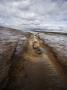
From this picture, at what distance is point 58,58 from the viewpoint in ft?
15.8

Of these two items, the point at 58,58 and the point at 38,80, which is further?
the point at 58,58

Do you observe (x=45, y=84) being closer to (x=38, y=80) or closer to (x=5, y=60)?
Answer: (x=38, y=80)

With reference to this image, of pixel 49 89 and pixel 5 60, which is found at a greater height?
pixel 5 60

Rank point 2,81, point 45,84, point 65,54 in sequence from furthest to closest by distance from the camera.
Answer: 1. point 65,54
2. point 45,84
3. point 2,81

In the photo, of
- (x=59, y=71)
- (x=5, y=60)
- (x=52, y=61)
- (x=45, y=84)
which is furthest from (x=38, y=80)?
(x=52, y=61)

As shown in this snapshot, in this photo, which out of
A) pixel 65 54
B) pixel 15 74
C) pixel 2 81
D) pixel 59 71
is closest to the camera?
pixel 2 81

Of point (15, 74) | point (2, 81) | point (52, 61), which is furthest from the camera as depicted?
point (52, 61)

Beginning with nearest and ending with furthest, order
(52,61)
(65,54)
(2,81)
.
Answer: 1. (2,81)
2. (52,61)
3. (65,54)

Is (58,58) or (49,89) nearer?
(49,89)

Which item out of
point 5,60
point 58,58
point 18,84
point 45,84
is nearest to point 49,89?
point 45,84

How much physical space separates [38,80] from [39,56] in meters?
1.77

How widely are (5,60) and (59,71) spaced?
4.48ft

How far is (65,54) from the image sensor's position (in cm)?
510

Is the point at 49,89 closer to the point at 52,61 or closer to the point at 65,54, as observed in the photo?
the point at 52,61
